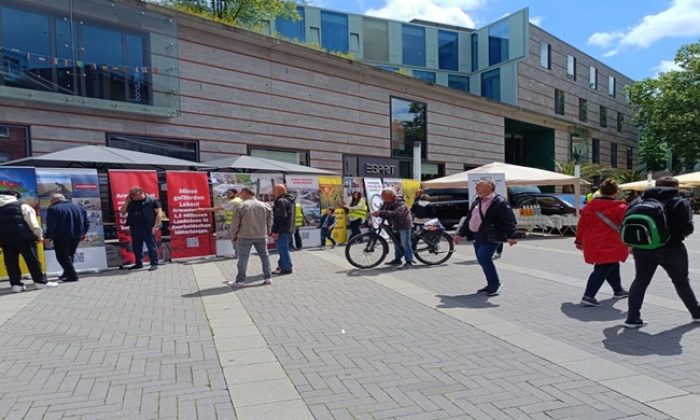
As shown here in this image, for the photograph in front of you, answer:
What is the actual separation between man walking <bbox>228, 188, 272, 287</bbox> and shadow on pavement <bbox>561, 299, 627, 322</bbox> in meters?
4.44

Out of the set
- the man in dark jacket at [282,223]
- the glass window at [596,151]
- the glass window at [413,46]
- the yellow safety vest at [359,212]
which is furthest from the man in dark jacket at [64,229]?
the glass window at [596,151]

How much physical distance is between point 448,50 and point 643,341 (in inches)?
1392

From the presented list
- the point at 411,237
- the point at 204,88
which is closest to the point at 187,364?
the point at 411,237

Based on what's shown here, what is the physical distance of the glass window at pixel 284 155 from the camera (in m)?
17.2

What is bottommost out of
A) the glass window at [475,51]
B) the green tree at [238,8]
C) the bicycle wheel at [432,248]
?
the bicycle wheel at [432,248]

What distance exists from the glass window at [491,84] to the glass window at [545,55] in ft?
9.95

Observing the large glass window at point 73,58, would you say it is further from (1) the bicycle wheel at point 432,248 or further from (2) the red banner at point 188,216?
(1) the bicycle wheel at point 432,248

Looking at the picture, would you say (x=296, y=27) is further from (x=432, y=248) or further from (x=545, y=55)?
(x=432, y=248)

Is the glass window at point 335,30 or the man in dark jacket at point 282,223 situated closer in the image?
the man in dark jacket at point 282,223

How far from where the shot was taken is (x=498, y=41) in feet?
108

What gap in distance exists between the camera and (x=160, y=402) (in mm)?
3307

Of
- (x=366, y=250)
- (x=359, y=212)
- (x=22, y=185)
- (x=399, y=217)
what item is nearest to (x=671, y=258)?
(x=399, y=217)

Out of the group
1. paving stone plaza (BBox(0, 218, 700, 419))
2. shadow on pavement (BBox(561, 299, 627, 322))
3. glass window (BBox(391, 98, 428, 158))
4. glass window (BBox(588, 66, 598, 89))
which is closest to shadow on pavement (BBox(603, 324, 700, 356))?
paving stone plaza (BBox(0, 218, 700, 419))

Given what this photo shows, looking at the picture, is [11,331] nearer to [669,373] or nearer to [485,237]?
[485,237]
